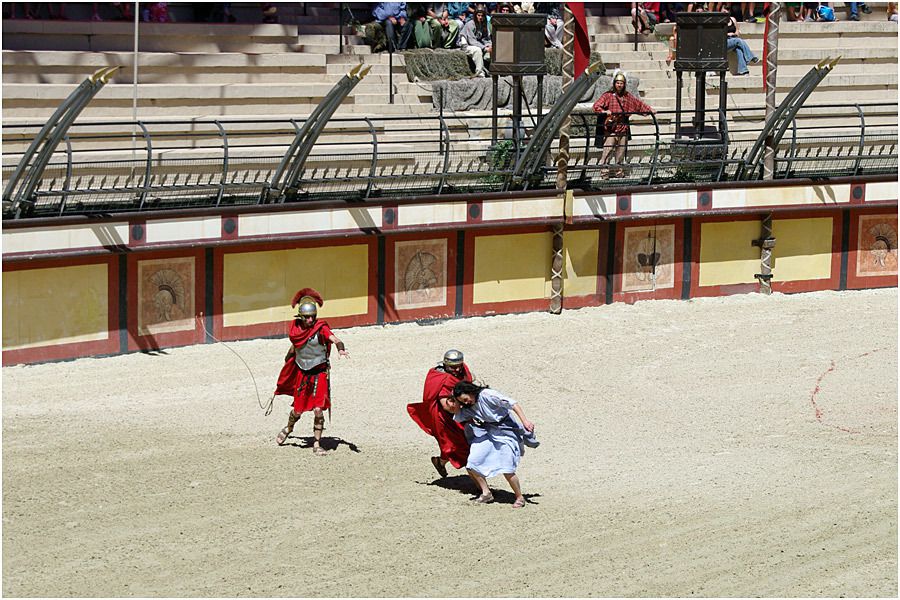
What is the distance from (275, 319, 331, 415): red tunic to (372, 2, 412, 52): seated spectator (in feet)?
44.2

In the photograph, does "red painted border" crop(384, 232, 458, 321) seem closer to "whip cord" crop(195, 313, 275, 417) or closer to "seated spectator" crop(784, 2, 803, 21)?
"whip cord" crop(195, 313, 275, 417)

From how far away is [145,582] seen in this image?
1284 centimetres

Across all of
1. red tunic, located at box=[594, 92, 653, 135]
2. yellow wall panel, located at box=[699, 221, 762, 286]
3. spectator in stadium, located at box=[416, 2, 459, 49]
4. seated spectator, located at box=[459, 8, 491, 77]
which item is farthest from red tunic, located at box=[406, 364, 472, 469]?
spectator in stadium, located at box=[416, 2, 459, 49]

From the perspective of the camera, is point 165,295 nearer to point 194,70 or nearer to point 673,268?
point 194,70

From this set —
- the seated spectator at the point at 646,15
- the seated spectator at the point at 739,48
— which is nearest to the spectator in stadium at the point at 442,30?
the seated spectator at the point at 646,15

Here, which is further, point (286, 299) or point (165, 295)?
point (286, 299)

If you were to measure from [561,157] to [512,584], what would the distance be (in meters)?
11.2

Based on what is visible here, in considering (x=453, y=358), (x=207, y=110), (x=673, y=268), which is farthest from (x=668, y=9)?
(x=453, y=358)

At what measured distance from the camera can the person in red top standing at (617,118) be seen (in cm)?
2445

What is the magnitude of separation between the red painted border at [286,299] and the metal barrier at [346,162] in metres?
0.59

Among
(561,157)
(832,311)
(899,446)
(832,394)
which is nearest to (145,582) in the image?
(899,446)

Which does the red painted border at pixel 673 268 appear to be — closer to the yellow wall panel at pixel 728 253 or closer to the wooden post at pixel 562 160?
the yellow wall panel at pixel 728 253

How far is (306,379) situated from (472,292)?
671 centimetres

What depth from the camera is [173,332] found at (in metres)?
20.7
